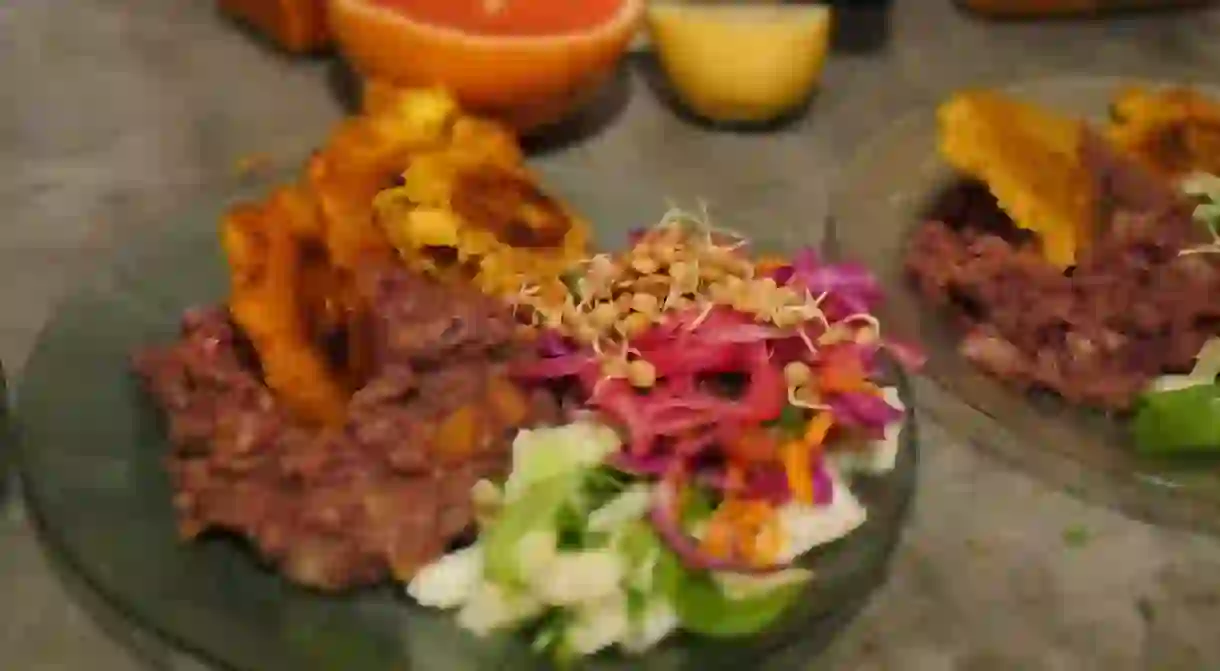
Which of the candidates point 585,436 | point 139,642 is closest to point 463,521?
point 585,436

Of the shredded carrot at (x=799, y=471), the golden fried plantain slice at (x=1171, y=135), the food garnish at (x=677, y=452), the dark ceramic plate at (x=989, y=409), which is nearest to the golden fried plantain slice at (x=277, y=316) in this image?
the food garnish at (x=677, y=452)

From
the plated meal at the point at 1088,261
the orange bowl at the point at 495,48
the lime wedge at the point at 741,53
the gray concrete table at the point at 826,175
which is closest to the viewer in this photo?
the gray concrete table at the point at 826,175

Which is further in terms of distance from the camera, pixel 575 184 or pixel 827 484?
pixel 575 184

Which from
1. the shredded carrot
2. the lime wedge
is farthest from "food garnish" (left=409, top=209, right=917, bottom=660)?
the lime wedge

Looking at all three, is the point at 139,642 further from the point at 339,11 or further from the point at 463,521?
the point at 339,11

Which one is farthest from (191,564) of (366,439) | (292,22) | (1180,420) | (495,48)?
(292,22)

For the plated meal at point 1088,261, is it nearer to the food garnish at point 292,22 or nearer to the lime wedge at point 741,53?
the lime wedge at point 741,53

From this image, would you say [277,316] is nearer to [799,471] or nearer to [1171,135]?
[799,471]
